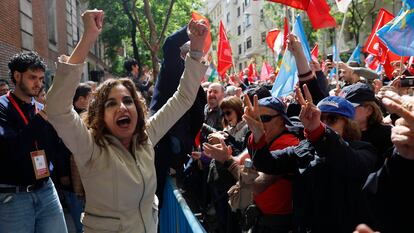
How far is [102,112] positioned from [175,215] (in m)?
1.19

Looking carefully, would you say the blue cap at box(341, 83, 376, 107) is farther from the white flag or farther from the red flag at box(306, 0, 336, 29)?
the white flag

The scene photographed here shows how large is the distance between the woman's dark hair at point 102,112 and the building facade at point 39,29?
8527 mm

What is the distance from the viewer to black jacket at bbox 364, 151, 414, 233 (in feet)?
5.96

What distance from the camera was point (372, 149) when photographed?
2580mm

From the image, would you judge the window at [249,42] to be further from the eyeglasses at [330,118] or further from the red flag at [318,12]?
the eyeglasses at [330,118]

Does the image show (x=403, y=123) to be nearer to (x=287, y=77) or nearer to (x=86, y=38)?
(x=86, y=38)

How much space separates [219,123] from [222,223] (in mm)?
1541

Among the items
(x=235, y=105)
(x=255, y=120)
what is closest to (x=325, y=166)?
(x=255, y=120)

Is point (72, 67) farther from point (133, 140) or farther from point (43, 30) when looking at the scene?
point (43, 30)

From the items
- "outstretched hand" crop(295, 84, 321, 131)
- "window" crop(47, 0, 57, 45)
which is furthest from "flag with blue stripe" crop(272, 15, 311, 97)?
"window" crop(47, 0, 57, 45)

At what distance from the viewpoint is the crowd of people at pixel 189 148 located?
212 cm

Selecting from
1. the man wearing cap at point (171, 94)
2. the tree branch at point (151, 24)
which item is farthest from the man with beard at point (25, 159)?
the tree branch at point (151, 24)

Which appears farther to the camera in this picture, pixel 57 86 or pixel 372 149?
pixel 372 149

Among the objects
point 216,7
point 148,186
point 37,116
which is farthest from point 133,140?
point 216,7
